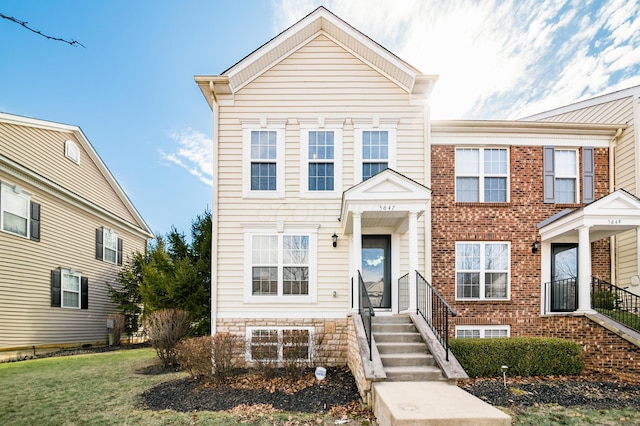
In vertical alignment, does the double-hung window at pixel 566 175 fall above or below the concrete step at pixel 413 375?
above

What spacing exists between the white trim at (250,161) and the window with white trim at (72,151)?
9040 millimetres

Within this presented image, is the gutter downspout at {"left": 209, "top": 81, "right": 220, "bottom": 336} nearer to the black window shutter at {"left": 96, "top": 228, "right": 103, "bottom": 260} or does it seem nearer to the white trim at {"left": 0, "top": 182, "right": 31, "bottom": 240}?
the white trim at {"left": 0, "top": 182, "right": 31, "bottom": 240}

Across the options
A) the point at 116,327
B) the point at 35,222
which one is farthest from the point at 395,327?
the point at 116,327

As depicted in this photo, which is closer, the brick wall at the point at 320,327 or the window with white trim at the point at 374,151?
the brick wall at the point at 320,327

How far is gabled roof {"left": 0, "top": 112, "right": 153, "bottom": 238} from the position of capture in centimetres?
1232

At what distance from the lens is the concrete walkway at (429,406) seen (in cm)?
439

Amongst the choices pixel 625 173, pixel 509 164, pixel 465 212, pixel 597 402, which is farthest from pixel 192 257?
pixel 625 173

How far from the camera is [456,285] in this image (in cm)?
995

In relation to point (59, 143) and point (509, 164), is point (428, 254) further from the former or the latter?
point (59, 143)

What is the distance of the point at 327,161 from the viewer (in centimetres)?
972

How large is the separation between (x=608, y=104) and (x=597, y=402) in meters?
8.80

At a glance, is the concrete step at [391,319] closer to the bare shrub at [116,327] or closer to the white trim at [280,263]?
the white trim at [280,263]

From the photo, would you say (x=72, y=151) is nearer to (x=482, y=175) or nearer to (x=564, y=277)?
(x=482, y=175)

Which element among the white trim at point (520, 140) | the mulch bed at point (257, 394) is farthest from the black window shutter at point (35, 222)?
the white trim at point (520, 140)
